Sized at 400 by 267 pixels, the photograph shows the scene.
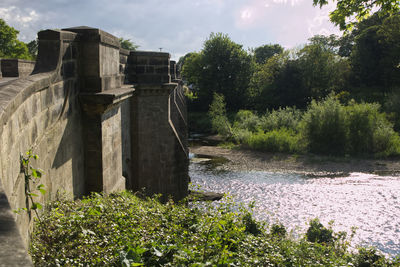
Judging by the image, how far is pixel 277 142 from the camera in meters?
29.6

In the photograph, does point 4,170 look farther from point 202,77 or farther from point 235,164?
point 202,77

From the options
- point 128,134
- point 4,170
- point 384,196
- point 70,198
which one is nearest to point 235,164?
point 384,196

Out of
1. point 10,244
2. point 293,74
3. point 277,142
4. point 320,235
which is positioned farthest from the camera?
point 293,74

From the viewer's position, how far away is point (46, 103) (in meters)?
5.19

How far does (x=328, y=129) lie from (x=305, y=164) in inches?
164

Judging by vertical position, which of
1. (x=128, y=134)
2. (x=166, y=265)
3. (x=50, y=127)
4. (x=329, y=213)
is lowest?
(x=329, y=213)

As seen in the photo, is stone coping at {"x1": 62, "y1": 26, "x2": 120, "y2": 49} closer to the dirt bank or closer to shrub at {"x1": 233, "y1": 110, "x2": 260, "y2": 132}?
the dirt bank

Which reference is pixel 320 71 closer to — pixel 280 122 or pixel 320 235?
pixel 280 122

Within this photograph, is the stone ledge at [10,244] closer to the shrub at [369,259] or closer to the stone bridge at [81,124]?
the stone bridge at [81,124]

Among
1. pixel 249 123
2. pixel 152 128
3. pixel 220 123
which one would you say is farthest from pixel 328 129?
pixel 152 128

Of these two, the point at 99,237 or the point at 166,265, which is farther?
the point at 99,237

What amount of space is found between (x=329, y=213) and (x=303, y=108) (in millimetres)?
27717

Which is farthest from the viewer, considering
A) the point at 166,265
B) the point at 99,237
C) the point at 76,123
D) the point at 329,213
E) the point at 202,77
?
the point at 202,77

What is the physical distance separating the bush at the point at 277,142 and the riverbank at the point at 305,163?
2.56ft
